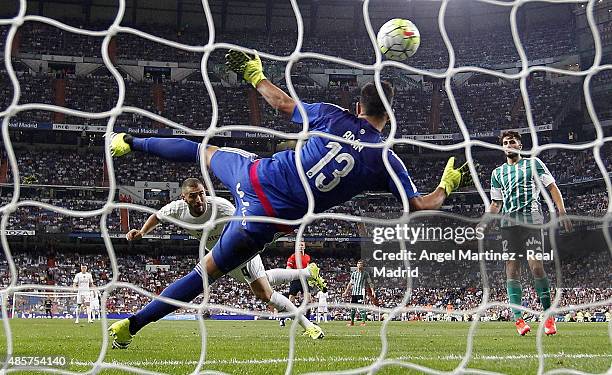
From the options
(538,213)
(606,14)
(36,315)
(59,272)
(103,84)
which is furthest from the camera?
(103,84)

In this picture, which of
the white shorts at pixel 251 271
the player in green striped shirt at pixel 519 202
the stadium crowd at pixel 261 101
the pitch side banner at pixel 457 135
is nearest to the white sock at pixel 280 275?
the white shorts at pixel 251 271

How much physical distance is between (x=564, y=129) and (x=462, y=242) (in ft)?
29.2

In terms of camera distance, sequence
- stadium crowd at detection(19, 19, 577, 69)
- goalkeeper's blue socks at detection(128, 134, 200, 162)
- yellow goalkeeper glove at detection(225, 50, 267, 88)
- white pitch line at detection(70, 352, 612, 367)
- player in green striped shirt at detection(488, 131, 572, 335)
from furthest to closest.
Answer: stadium crowd at detection(19, 19, 577, 69) < player in green striped shirt at detection(488, 131, 572, 335) < white pitch line at detection(70, 352, 612, 367) < goalkeeper's blue socks at detection(128, 134, 200, 162) < yellow goalkeeper glove at detection(225, 50, 267, 88)

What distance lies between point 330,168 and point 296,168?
23 cm

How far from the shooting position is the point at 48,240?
26562 millimetres

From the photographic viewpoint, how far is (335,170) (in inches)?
160

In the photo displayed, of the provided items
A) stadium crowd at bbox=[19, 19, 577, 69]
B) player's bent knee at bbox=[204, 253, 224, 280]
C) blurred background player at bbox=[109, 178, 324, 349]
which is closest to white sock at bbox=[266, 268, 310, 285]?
blurred background player at bbox=[109, 178, 324, 349]

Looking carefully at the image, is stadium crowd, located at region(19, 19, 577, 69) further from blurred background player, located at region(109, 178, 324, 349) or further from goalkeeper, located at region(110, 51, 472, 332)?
goalkeeper, located at region(110, 51, 472, 332)

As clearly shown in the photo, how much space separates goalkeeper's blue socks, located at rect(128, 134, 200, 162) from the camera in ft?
13.9


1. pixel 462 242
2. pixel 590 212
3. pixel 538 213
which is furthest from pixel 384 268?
pixel 538 213

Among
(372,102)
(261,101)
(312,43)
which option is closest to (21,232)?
(261,101)

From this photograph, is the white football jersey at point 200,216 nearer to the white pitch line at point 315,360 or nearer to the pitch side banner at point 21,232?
the white pitch line at point 315,360

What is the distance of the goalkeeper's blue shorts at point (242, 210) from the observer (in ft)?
14.2

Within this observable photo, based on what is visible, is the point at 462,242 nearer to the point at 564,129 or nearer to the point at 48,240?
the point at 564,129
